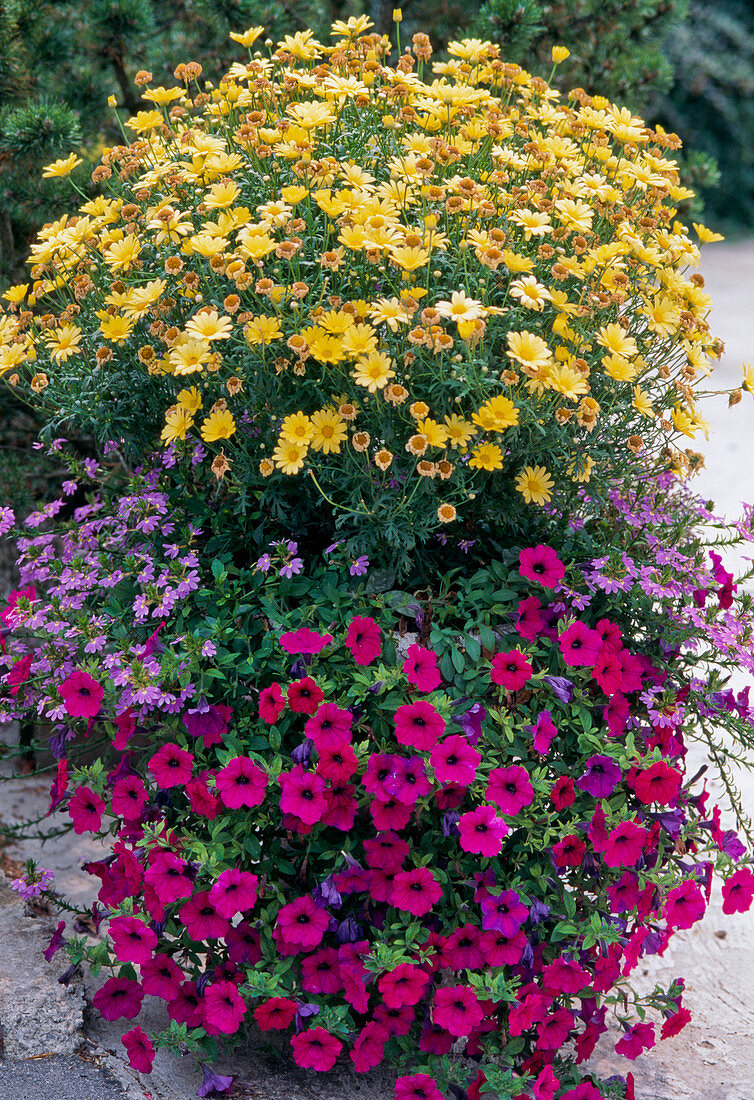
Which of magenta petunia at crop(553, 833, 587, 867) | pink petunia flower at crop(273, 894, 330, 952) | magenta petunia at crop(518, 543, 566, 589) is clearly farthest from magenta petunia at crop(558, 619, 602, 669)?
pink petunia flower at crop(273, 894, 330, 952)

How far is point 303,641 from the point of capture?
1916mm

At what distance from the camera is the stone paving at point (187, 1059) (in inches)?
73.8

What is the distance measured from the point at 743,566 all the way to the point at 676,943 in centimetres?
195

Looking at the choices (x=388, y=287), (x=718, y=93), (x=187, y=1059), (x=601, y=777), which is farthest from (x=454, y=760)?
(x=718, y=93)

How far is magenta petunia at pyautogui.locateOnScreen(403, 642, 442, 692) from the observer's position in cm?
187

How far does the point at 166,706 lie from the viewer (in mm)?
2018

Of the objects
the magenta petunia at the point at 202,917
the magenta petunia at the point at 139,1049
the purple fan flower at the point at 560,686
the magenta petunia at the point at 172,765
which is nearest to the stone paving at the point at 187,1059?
the magenta petunia at the point at 139,1049

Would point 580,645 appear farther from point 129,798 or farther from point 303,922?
point 129,798

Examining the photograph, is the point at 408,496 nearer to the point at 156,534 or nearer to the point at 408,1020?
the point at 156,534

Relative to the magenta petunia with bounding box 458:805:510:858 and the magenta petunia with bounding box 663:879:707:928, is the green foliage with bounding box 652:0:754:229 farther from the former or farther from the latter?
the magenta petunia with bounding box 458:805:510:858

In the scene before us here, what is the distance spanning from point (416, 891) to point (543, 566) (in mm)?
681

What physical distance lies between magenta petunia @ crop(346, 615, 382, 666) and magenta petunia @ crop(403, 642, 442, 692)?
70 millimetres

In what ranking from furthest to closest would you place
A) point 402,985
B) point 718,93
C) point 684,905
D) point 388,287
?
point 718,93 → point 388,287 → point 684,905 → point 402,985

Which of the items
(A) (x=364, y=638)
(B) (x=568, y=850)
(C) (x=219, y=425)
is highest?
(C) (x=219, y=425)
